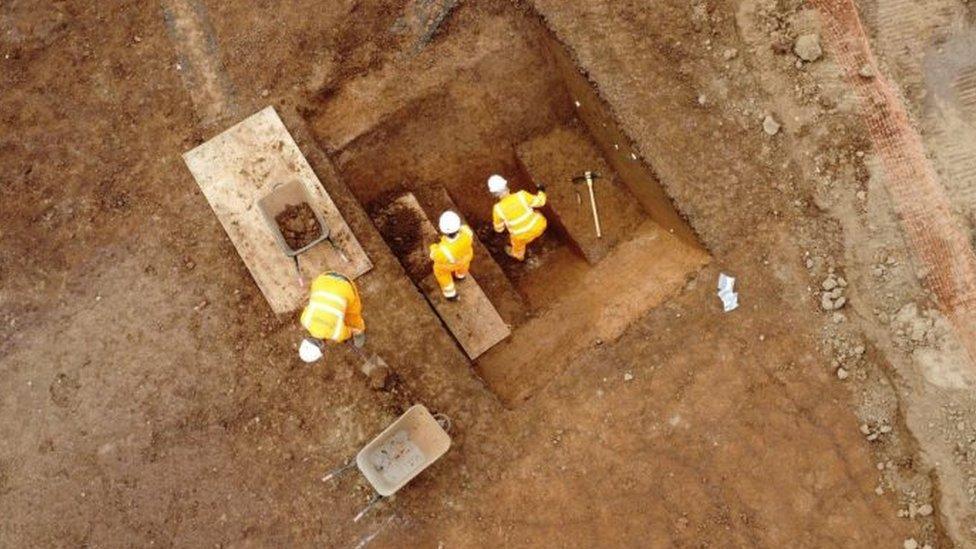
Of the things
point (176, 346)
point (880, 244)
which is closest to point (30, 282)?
point (176, 346)

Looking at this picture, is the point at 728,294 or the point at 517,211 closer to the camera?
the point at 728,294

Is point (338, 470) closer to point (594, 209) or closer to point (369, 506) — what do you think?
point (369, 506)

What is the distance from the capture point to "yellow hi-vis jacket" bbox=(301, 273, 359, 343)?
18.7ft

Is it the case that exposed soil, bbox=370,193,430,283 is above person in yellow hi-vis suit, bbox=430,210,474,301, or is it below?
below

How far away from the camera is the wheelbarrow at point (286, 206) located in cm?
652

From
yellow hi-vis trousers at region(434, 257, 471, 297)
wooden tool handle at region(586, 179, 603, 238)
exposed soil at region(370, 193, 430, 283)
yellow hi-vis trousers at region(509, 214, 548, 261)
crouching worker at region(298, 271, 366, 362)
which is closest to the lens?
crouching worker at region(298, 271, 366, 362)

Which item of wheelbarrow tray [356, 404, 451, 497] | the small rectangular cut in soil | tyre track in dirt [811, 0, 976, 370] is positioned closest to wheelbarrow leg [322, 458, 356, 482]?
wheelbarrow tray [356, 404, 451, 497]

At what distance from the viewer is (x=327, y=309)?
5695 millimetres

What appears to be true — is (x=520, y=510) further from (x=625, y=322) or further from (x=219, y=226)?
(x=219, y=226)

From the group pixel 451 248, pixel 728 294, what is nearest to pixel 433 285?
pixel 451 248

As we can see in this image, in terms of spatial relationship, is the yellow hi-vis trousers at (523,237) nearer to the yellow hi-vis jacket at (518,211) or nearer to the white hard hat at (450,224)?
the yellow hi-vis jacket at (518,211)

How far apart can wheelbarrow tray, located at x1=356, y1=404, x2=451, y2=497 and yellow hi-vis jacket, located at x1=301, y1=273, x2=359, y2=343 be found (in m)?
1.00

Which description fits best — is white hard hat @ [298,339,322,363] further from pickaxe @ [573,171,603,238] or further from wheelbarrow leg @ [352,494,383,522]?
pickaxe @ [573,171,603,238]

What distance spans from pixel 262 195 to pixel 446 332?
7.92 feet
